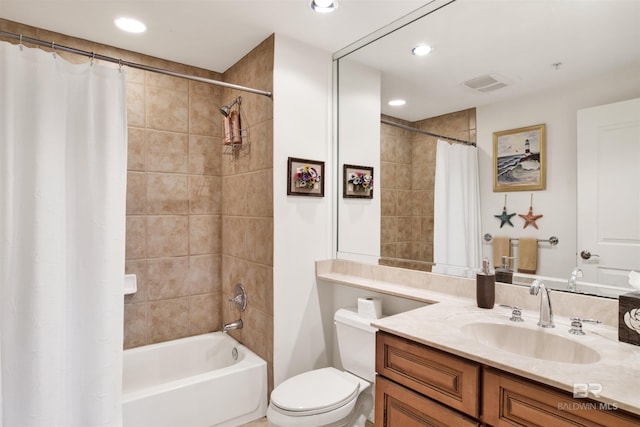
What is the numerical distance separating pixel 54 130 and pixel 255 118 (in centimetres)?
110

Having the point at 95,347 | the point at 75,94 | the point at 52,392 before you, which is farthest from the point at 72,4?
the point at 52,392

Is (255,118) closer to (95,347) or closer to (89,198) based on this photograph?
(89,198)

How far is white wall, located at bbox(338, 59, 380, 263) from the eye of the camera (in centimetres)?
231

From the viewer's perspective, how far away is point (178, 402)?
1.94 meters

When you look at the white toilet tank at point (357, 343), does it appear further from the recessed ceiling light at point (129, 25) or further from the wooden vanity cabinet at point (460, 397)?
the recessed ceiling light at point (129, 25)

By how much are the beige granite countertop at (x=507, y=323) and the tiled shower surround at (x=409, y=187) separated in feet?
0.46

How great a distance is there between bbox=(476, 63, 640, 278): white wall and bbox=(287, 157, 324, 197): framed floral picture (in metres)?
1.14

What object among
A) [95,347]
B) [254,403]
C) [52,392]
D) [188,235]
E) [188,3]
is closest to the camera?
[52,392]

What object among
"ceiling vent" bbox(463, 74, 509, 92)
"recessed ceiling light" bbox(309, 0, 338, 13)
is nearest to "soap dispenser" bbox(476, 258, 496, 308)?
"ceiling vent" bbox(463, 74, 509, 92)

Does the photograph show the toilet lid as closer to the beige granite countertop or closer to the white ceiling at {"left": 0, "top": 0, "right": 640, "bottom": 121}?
the beige granite countertop

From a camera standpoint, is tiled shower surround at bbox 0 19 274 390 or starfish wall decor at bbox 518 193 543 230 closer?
starfish wall decor at bbox 518 193 543 230

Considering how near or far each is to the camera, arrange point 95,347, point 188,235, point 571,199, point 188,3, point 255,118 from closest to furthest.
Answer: point 571,199 → point 95,347 → point 188,3 → point 255,118 → point 188,235

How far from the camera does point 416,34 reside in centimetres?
203

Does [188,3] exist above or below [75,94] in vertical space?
above
